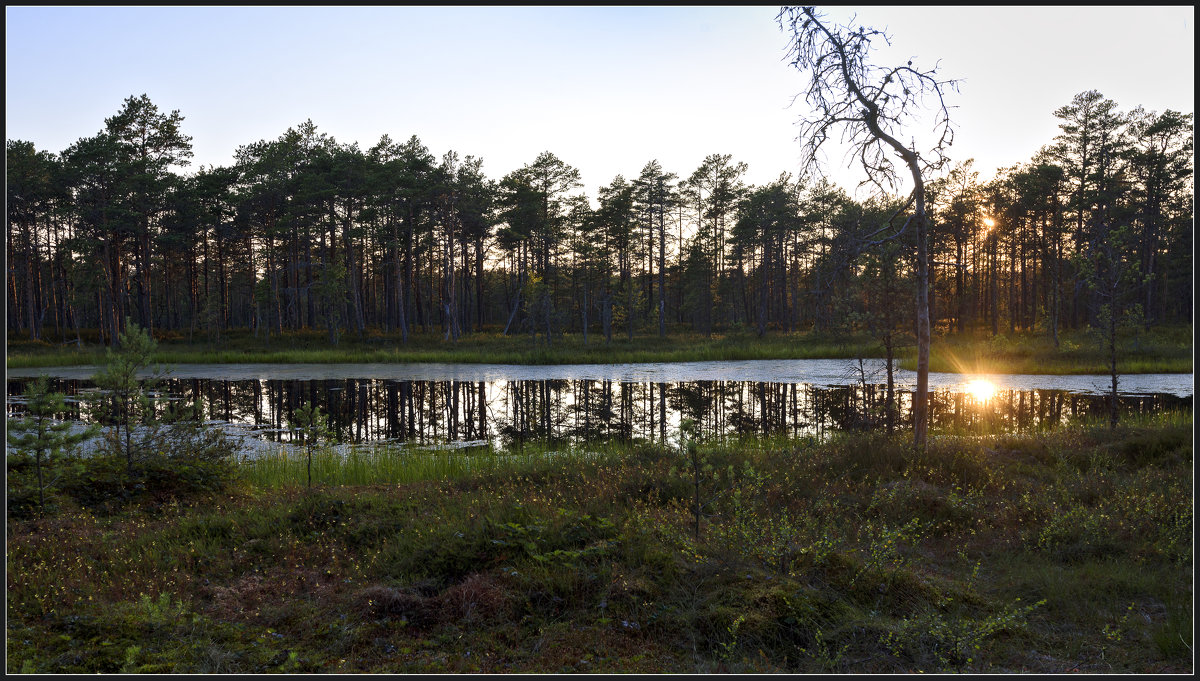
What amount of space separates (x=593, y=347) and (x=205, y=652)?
38291mm

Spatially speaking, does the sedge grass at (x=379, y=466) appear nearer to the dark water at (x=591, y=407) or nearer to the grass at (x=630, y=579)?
the grass at (x=630, y=579)

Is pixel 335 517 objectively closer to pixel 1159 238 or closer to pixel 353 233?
pixel 353 233

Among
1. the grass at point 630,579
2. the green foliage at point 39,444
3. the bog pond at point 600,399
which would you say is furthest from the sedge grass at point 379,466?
the green foliage at point 39,444

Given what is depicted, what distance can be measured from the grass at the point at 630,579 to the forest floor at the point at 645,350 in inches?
644

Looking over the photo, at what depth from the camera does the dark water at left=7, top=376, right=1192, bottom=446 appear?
53.0 ft

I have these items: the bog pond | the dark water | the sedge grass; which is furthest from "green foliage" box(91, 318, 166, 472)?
the dark water

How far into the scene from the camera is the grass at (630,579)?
174 inches

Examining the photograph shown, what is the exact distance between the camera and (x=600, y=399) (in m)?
22.3

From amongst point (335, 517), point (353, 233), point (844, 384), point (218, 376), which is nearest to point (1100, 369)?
point (844, 384)

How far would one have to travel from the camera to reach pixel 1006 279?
68.8 metres

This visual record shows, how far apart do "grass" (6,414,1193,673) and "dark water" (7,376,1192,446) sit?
578 centimetres

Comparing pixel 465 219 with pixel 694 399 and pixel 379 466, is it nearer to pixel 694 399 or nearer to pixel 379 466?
pixel 694 399

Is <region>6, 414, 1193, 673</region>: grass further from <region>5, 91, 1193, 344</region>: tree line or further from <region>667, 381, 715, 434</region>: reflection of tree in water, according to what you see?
<region>5, 91, 1193, 344</region>: tree line

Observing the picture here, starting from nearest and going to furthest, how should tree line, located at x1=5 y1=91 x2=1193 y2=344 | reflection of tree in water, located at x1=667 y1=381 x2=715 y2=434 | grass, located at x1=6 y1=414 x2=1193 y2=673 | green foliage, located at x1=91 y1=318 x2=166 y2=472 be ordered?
grass, located at x1=6 y1=414 x2=1193 y2=673 → green foliage, located at x1=91 y1=318 x2=166 y2=472 → reflection of tree in water, located at x1=667 y1=381 x2=715 y2=434 → tree line, located at x1=5 y1=91 x2=1193 y2=344
